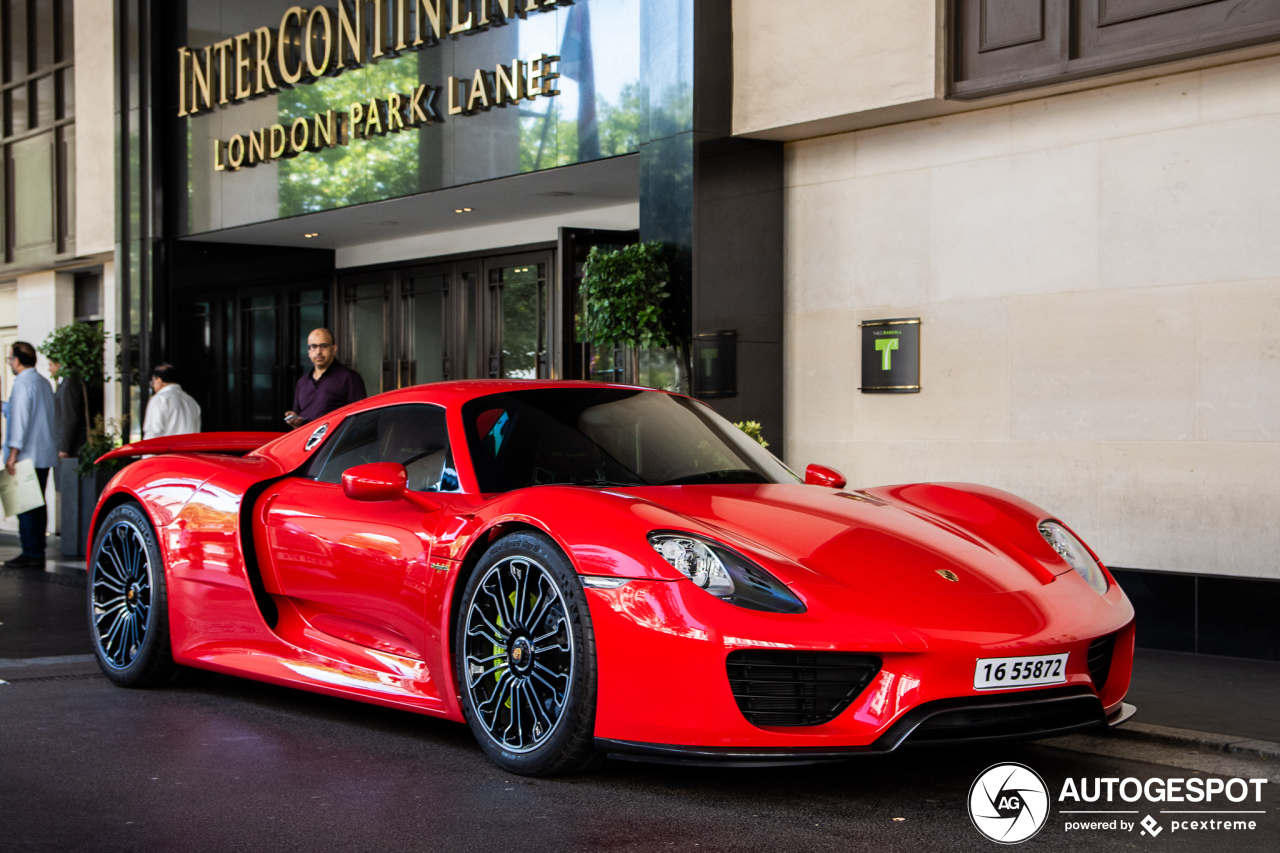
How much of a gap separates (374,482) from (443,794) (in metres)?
1.14

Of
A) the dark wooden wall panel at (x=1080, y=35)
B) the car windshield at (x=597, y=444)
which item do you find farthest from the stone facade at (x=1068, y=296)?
the car windshield at (x=597, y=444)

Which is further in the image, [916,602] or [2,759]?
[2,759]

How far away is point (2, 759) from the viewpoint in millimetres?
4504

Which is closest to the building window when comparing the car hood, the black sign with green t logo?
the black sign with green t logo

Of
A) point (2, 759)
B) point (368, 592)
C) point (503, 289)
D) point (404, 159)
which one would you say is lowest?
point (2, 759)

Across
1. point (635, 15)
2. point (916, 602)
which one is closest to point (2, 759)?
Result: point (916, 602)

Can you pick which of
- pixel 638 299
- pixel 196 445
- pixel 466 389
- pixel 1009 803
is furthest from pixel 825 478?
pixel 638 299

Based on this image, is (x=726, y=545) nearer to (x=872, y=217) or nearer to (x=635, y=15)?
(x=872, y=217)

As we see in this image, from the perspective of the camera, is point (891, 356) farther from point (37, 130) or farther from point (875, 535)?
point (37, 130)

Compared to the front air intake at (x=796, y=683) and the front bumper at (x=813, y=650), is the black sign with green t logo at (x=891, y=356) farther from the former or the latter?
the front air intake at (x=796, y=683)

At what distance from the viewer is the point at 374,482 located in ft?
15.2

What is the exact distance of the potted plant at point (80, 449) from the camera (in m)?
13.1

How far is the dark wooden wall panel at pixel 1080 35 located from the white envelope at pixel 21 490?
8053mm

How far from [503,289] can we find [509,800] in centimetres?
1125
